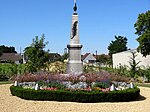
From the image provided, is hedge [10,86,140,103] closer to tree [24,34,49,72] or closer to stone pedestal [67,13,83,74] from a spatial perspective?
stone pedestal [67,13,83,74]

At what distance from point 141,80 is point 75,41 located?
14121mm

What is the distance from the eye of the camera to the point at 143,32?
41156mm

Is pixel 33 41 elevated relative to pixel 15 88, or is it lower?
elevated

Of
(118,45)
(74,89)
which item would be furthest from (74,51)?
(118,45)

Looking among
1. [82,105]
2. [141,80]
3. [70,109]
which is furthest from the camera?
[141,80]

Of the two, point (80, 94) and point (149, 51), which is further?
point (149, 51)

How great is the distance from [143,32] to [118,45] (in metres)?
67.0

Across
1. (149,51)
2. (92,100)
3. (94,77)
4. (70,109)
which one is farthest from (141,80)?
(70,109)

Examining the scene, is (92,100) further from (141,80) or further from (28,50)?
(141,80)

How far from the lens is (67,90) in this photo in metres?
13.1

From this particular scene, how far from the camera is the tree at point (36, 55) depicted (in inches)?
1068

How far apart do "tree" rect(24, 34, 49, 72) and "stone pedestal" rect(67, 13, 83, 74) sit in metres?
9.42

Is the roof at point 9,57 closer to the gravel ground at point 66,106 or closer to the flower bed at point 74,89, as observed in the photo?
the flower bed at point 74,89

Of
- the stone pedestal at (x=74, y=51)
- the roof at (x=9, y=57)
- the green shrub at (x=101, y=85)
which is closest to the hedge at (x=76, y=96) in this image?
the green shrub at (x=101, y=85)
